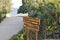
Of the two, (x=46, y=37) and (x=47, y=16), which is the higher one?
(x=47, y=16)

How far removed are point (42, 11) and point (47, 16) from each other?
42cm

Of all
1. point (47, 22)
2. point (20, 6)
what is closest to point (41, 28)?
point (47, 22)

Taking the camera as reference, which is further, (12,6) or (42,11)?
(12,6)

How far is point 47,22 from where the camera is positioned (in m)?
9.78

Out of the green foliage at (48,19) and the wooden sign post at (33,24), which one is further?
the green foliage at (48,19)

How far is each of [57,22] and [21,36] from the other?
1722 millimetres

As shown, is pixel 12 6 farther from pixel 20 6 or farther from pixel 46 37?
pixel 46 37

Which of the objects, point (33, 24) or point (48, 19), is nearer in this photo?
point (33, 24)

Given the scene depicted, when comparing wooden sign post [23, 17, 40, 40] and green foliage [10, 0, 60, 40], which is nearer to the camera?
wooden sign post [23, 17, 40, 40]

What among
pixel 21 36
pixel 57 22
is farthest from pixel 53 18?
pixel 21 36

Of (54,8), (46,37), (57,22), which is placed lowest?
(46,37)

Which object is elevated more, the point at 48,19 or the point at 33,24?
the point at 33,24

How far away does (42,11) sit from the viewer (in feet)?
33.3

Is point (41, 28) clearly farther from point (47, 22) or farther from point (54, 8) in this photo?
point (54, 8)
